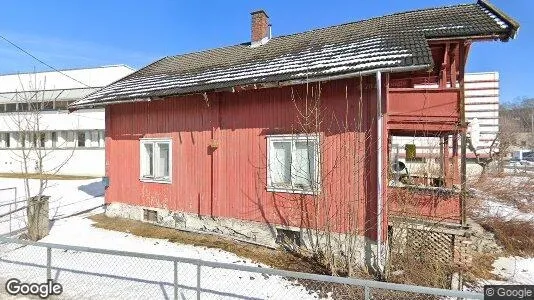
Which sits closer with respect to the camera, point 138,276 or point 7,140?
point 138,276

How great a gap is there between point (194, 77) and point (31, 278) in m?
6.77

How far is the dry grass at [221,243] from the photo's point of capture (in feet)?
23.8

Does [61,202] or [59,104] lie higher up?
[59,104]

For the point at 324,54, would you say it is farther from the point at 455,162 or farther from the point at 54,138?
the point at 54,138

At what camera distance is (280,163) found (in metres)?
8.14

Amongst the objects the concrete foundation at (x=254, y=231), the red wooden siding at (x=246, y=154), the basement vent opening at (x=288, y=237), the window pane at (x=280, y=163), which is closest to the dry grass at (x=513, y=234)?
the concrete foundation at (x=254, y=231)

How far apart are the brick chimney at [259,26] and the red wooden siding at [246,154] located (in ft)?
14.5

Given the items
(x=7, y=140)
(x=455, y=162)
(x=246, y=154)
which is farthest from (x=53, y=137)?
(x=455, y=162)

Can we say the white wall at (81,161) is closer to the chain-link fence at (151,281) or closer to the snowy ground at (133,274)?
the snowy ground at (133,274)

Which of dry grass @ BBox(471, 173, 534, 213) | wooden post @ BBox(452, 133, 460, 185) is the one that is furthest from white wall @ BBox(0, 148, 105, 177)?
dry grass @ BBox(471, 173, 534, 213)

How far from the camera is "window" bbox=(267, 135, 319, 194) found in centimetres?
757

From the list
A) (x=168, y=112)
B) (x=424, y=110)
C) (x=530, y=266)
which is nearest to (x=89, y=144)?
(x=168, y=112)

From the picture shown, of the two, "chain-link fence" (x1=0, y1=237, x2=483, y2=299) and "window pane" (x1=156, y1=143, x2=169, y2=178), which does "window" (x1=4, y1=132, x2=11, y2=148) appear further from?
"chain-link fence" (x1=0, y1=237, x2=483, y2=299)

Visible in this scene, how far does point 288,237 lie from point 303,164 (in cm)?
186
